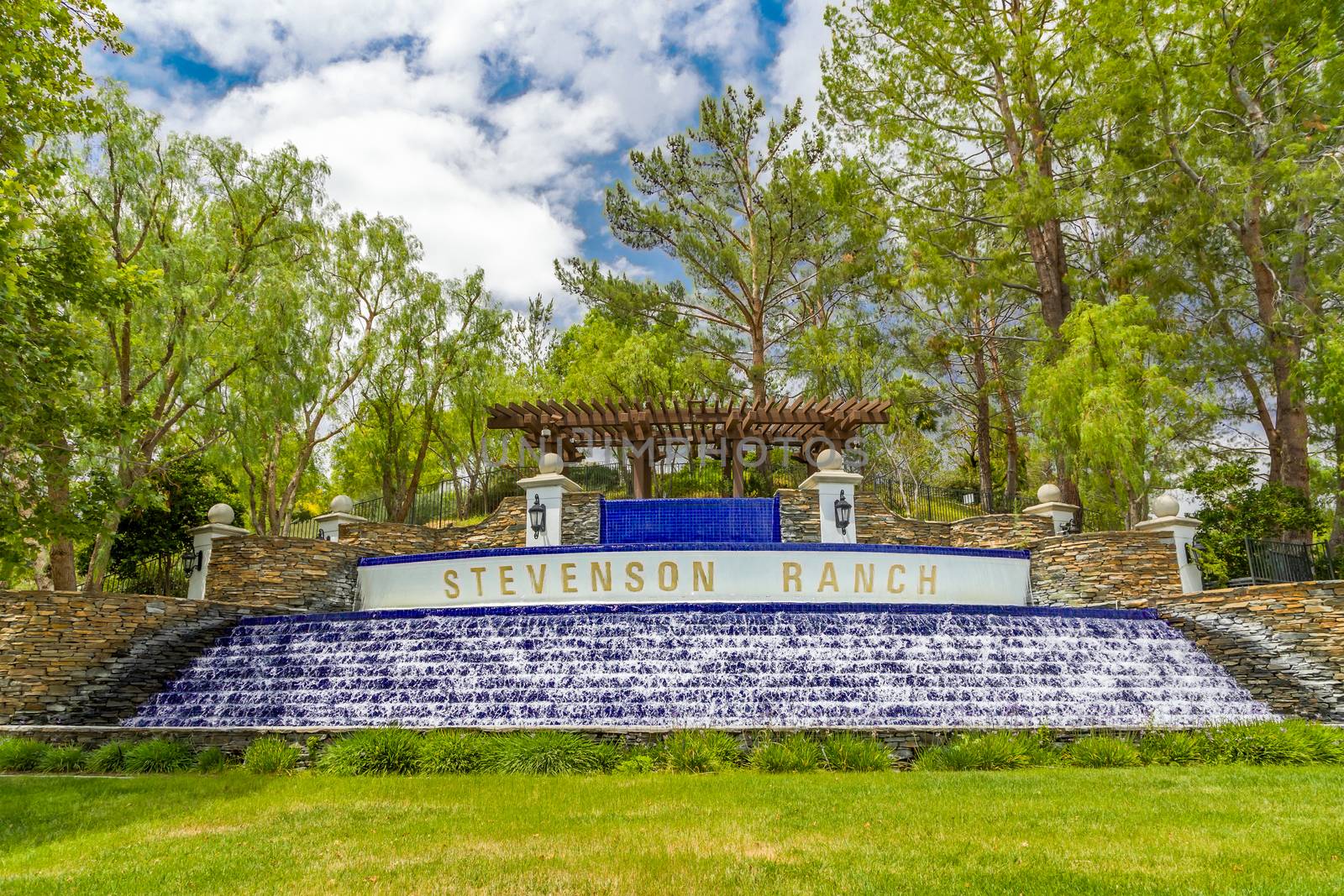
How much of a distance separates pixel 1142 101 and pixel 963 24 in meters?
4.85

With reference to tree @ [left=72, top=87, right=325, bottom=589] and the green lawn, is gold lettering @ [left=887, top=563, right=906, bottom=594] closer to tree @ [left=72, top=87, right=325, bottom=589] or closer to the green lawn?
the green lawn

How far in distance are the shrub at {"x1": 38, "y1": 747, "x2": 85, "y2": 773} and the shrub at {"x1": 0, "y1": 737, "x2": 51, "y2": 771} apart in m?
0.05

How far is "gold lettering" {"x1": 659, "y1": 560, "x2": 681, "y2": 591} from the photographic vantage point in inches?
502

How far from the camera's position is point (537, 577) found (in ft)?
42.8

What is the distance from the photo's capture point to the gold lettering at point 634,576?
12.8 meters

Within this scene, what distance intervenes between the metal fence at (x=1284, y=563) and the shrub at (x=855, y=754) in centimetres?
905

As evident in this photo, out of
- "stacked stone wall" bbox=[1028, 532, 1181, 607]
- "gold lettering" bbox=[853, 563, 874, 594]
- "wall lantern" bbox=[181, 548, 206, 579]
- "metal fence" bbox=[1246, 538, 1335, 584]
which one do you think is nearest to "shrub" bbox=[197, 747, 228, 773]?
"wall lantern" bbox=[181, 548, 206, 579]

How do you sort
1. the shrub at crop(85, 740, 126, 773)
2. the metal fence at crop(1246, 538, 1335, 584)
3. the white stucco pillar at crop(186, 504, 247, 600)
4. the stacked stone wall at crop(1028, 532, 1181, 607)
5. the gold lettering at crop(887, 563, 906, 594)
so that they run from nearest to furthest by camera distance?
1. the shrub at crop(85, 740, 126, 773)
2. the gold lettering at crop(887, 563, 906, 594)
3. the metal fence at crop(1246, 538, 1335, 584)
4. the stacked stone wall at crop(1028, 532, 1181, 607)
5. the white stucco pillar at crop(186, 504, 247, 600)

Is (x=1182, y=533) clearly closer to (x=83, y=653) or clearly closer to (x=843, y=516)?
(x=843, y=516)

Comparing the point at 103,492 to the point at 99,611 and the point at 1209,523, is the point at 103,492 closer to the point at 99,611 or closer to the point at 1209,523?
the point at 99,611

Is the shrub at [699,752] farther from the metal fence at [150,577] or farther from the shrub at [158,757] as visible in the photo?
the metal fence at [150,577]

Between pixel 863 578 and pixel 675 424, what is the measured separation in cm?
698

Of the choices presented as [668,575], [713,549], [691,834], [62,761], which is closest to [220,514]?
[62,761]

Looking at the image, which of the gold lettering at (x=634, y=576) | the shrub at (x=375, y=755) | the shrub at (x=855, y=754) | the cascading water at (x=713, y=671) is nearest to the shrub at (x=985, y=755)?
the shrub at (x=855, y=754)
